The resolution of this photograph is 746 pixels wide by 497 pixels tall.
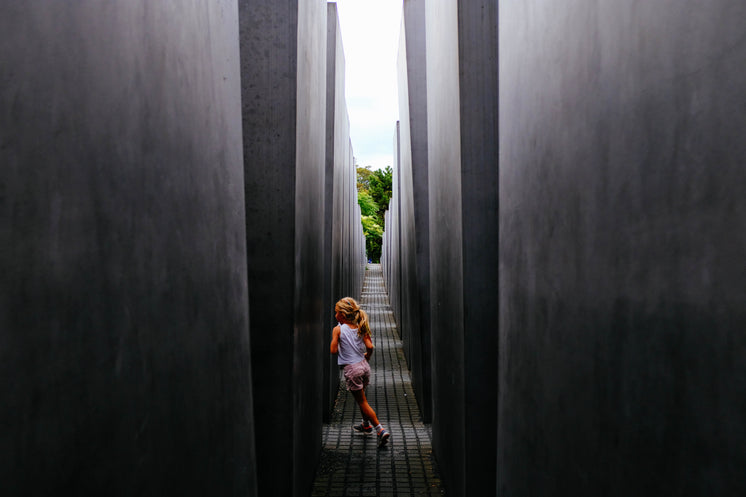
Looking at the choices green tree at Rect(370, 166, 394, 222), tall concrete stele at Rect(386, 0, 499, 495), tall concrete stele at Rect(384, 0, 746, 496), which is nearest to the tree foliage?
green tree at Rect(370, 166, 394, 222)

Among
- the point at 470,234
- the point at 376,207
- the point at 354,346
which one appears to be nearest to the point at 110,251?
the point at 470,234

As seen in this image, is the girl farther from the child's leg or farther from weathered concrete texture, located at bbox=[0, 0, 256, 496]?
weathered concrete texture, located at bbox=[0, 0, 256, 496]

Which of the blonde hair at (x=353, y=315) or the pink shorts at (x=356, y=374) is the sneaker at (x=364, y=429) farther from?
the blonde hair at (x=353, y=315)

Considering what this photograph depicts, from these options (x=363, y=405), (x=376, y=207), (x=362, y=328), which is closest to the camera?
(x=362, y=328)

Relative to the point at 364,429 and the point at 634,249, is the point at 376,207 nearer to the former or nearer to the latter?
the point at 364,429

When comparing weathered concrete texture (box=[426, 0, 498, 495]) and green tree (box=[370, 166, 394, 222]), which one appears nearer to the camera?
weathered concrete texture (box=[426, 0, 498, 495])

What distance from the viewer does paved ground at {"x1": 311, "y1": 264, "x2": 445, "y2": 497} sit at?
19.1ft

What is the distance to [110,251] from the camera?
1467mm

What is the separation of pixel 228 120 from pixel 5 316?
1.92 metres

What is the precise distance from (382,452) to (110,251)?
19.7ft

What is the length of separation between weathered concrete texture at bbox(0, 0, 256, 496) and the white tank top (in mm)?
4339

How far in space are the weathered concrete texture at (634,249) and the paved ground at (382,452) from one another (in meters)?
3.42

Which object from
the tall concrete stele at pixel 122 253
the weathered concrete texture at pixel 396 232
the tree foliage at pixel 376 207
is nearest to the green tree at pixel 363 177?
the tree foliage at pixel 376 207

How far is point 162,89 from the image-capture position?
1.86 meters
